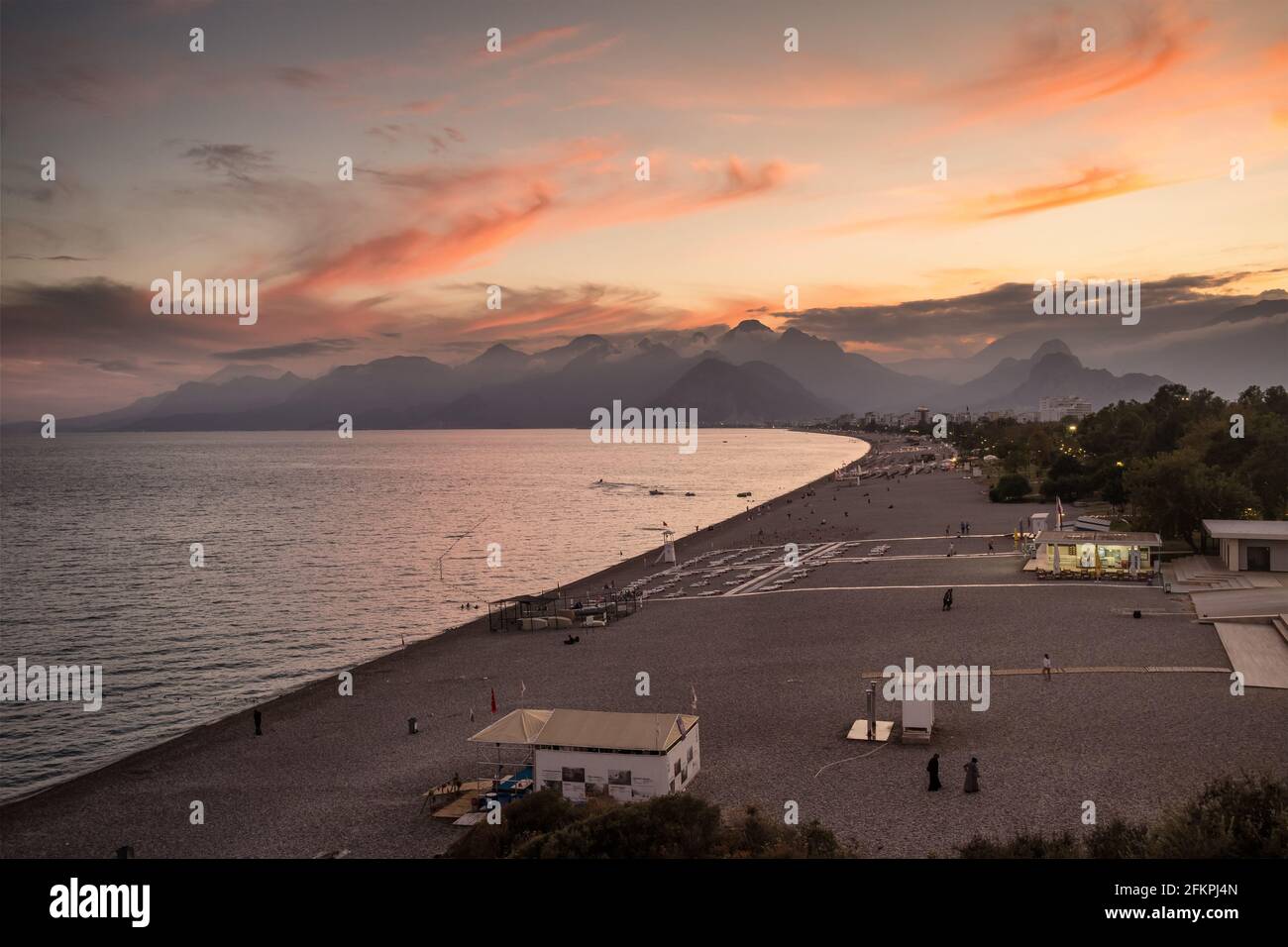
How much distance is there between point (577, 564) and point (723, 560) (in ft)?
35.9

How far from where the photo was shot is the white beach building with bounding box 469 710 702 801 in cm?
1653

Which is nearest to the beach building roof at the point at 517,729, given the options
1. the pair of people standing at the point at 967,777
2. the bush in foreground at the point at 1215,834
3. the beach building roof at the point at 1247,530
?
the pair of people standing at the point at 967,777

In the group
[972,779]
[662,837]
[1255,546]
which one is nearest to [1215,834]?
[662,837]

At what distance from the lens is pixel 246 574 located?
5556 centimetres

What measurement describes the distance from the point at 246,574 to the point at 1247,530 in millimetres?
51525

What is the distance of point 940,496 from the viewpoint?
8250 centimetres

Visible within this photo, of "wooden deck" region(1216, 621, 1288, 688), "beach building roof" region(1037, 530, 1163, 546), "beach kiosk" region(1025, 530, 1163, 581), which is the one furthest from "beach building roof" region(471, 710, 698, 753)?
"beach building roof" region(1037, 530, 1163, 546)

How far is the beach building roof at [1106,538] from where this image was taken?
3528 cm

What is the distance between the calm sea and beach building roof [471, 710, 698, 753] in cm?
1302

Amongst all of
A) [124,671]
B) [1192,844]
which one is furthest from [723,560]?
[1192,844]

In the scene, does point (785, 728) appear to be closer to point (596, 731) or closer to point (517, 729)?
point (596, 731)

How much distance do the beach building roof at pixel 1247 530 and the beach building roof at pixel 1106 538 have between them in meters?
2.03

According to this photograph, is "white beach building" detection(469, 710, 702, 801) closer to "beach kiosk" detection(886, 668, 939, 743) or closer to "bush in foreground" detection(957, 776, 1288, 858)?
"beach kiosk" detection(886, 668, 939, 743)
